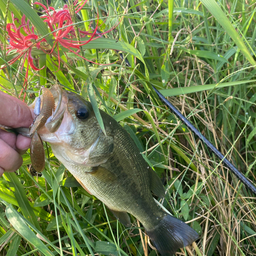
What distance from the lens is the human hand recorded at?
1372 millimetres

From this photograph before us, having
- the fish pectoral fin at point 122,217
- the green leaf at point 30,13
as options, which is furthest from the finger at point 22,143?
the fish pectoral fin at point 122,217

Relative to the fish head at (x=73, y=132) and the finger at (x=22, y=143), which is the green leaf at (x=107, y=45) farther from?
the finger at (x=22, y=143)

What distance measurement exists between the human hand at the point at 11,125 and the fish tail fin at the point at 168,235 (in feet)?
3.59

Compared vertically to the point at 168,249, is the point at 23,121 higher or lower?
higher

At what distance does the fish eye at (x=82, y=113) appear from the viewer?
4.68 feet

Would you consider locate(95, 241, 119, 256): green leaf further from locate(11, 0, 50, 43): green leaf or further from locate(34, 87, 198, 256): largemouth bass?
locate(11, 0, 50, 43): green leaf

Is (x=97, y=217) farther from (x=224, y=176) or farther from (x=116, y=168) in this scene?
(x=224, y=176)

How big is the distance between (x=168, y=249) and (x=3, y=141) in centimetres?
139

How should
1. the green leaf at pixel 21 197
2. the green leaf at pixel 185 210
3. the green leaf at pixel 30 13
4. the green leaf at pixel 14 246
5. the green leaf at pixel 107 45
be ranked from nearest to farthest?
the green leaf at pixel 30 13, the green leaf at pixel 107 45, the green leaf at pixel 14 246, the green leaf at pixel 21 197, the green leaf at pixel 185 210

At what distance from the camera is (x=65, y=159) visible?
57.7 inches

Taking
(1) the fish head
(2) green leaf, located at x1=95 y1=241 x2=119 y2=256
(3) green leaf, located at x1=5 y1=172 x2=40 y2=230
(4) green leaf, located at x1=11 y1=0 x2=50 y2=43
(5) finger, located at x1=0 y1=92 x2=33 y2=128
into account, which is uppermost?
(4) green leaf, located at x1=11 y1=0 x2=50 y2=43

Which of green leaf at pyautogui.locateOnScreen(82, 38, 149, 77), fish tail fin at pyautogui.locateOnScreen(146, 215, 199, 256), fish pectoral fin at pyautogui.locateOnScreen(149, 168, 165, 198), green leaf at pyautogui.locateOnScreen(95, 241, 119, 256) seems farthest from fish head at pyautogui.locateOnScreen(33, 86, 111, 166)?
fish tail fin at pyautogui.locateOnScreen(146, 215, 199, 256)

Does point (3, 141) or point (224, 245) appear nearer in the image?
point (3, 141)

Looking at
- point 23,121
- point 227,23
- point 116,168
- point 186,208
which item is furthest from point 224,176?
point 23,121
